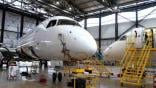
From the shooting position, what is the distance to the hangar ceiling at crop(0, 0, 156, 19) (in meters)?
31.9

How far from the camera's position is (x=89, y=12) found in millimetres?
38156

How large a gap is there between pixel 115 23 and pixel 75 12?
27.1 ft

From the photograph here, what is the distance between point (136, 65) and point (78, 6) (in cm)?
2547

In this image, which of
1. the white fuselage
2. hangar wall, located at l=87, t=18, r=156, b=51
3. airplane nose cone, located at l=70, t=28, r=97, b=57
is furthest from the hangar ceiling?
airplane nose cone, located at l=70, t=28, r=97, b=57

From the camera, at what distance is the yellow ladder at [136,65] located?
38.8ft

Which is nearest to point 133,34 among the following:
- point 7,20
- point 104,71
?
point 104,71

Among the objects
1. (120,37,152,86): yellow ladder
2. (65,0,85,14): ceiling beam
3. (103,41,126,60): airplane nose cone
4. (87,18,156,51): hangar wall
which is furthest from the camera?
(65,0,85,14): ceiling beam

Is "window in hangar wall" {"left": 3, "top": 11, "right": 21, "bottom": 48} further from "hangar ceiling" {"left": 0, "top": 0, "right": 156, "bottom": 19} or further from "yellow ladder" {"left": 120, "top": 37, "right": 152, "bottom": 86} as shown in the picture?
"yellow ladder" {"left": 120, "top": 37, "right": 152, "bottom": 86}

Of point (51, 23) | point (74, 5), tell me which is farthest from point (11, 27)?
point (51, 23)

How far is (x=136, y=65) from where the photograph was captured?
12695mm

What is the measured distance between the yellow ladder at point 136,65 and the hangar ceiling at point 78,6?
1925cm

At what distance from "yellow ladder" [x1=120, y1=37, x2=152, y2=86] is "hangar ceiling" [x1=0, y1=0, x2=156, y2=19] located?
19.2m

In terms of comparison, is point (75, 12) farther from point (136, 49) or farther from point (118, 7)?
point (136, 49)

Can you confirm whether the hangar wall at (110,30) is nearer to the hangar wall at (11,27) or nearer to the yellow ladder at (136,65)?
the hangar wall at (11,27)
